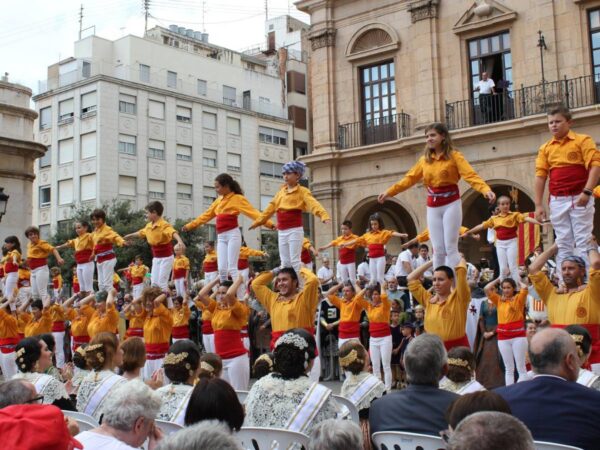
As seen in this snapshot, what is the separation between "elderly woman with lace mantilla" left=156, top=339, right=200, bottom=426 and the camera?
5828 millimetres

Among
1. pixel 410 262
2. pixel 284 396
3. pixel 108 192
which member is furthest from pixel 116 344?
pixel 108 192

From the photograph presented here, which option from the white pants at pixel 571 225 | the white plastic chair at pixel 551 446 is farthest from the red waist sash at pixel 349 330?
→ the white plastic chair at pixel 551 446

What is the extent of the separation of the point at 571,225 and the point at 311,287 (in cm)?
332

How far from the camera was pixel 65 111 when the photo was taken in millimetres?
48938

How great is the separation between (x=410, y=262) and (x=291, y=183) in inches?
350

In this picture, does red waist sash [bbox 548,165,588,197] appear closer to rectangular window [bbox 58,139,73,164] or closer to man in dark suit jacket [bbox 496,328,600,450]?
man in dark suit jacket [bbox 496,328,600,450]

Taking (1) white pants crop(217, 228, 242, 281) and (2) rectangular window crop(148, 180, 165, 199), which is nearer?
(1) white pants crop(217, 228, 242, 281)

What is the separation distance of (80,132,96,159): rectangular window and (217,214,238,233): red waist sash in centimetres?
3636

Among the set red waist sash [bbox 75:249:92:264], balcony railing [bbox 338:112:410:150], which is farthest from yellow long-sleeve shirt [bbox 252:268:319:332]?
balcony railing [bbox 338:112:410:150]

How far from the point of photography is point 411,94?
2678 centimetres

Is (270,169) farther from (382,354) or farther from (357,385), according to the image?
(357,385)

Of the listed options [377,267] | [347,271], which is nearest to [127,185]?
[347,271]

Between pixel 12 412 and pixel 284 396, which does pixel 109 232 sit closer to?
pixel 284 396

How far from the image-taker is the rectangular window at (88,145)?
153 feet
